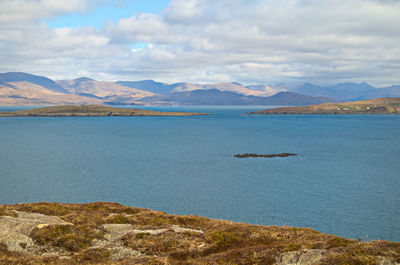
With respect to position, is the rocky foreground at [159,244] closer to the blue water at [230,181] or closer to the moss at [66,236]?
the moss at [66,236]

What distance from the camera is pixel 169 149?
5817 inches

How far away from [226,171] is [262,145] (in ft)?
203

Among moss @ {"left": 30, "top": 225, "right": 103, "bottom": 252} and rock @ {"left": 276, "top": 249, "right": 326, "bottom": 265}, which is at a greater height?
rock @ {"left": 276, "top": 249, "right": 326, "bottom": 265}

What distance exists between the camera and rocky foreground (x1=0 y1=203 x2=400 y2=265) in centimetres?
1886

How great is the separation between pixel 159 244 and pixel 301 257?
8.90m

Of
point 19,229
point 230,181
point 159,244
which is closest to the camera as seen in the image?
point 159,244

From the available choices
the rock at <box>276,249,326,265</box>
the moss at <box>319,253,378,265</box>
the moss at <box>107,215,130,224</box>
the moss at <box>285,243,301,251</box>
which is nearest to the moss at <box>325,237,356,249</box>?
the rock at <box>276,249,326,265</box>

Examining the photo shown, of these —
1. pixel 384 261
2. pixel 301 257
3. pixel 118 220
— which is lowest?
pixel 118 220

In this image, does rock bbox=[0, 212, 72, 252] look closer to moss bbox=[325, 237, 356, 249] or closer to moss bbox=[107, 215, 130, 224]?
moss bbox=[107, 215, 130, 224]

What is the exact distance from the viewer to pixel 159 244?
74.5ft

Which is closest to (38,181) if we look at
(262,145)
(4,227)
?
(4,227)

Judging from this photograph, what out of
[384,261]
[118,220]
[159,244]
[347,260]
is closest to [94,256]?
[159,244]

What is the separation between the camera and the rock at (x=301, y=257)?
18.2 meters

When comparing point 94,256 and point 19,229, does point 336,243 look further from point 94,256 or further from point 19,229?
point 19,229
